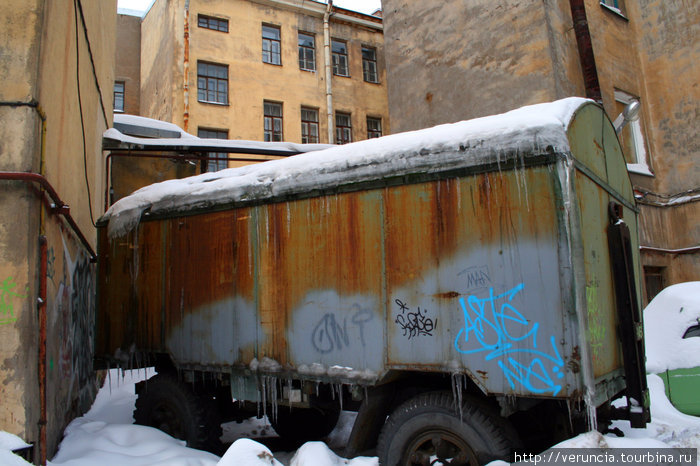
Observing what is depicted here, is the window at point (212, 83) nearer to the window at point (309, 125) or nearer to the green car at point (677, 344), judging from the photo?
the window at point (309, 125)

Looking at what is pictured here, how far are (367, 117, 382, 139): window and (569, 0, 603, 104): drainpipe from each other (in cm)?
1238

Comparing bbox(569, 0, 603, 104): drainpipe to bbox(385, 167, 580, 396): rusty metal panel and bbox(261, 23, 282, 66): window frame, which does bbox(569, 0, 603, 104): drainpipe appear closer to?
bbox(385, 167, 580, 396): rusty metal panel

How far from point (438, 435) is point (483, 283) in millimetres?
1216

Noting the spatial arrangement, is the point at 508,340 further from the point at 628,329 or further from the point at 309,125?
the point at 309,125

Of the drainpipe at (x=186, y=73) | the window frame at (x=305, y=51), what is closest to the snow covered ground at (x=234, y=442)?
the drainpipe at (x=186, y=73)

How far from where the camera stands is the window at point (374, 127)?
23.9 metres

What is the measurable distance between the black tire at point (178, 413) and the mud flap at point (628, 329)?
393cm

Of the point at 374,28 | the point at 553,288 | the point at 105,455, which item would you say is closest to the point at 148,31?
the point at 374,28

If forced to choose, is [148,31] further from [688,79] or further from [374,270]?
[374,270]

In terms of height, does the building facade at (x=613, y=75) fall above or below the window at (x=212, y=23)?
below

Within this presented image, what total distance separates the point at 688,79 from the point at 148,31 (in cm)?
2120

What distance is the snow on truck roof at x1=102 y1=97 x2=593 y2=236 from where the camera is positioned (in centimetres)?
402

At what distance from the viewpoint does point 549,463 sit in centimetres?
362

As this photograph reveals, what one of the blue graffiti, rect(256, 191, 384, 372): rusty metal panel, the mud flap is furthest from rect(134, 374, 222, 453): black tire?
the mud flap
